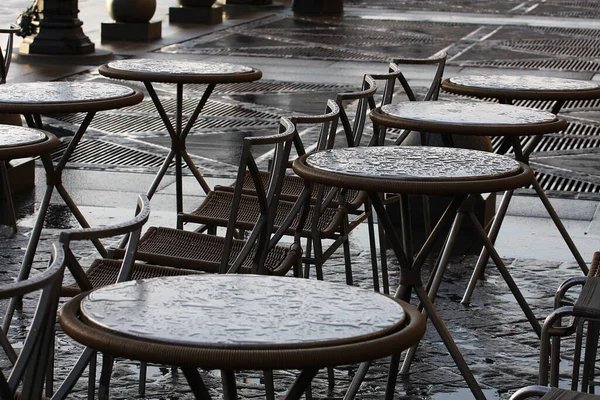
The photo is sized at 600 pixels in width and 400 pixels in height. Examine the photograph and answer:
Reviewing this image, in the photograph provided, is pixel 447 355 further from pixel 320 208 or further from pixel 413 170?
pixel 413 170

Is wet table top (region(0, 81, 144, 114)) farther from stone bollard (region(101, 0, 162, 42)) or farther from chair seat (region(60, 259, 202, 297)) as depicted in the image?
stone bollard (region(101, 0, 162, 42))

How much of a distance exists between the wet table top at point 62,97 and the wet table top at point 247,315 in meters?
2.43

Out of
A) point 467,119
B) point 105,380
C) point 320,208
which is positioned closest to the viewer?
point 105,380

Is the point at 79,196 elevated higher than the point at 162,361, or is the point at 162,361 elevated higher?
the point at 162,361

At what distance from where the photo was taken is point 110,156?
8.86 m

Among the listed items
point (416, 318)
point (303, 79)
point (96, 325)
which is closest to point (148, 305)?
point (96, 325)

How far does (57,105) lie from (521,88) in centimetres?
235

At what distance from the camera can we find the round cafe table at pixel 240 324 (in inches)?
86.4

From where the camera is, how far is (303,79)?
1358cm

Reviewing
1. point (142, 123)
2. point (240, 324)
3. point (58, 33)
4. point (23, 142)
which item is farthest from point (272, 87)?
point (240, 324)

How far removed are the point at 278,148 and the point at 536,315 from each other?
2.05 metres

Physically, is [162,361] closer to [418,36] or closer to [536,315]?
[536,315]

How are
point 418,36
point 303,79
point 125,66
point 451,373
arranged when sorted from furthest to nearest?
point 418,36, point 303,79, point 125,66, point 451,373

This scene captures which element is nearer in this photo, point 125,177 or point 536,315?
A: point 536,315
